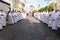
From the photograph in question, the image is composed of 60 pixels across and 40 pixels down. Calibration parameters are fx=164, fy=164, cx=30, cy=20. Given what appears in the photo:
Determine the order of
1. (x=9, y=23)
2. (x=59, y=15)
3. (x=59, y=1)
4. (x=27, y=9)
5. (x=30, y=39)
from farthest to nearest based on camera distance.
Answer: (x=27, y=9)
(x=59, y=1)
(x=9, y=23)
(x=59, y=15)
(x=30, y=39)

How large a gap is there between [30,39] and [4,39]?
1.38 meters

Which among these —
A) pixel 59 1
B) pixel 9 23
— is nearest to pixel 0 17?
pixel 9 23

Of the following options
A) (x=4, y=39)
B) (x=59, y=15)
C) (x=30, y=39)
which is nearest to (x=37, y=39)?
(x=30, y=39)

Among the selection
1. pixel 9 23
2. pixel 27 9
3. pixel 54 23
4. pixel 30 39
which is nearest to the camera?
pixel 30 39

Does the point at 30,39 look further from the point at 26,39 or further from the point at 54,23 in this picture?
the point at 54,23

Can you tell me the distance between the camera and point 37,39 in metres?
8.55

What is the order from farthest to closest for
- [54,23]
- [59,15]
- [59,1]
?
[59,1] < [54,23] < [59,15]

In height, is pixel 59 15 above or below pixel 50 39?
above

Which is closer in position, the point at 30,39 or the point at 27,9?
the point at 30,39

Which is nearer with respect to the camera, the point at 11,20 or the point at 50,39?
the point at 50,39

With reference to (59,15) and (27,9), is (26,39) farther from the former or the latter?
(27,9)

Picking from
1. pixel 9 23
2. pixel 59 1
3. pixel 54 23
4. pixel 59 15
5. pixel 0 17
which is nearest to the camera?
pixel 59 15

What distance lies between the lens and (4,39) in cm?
862

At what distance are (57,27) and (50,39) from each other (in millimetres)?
3241
